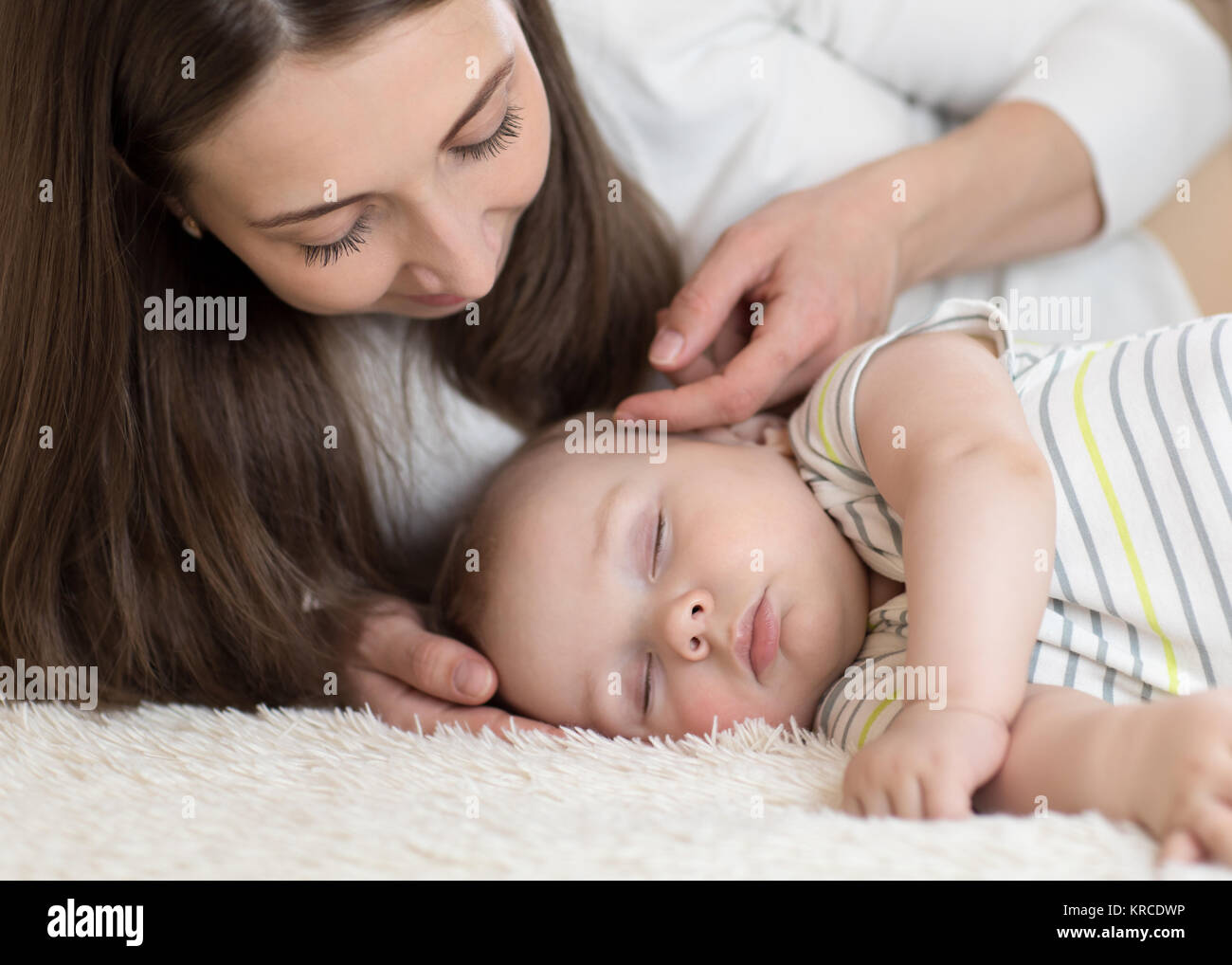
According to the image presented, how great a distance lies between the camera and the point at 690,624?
98cm

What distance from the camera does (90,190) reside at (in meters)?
0.96

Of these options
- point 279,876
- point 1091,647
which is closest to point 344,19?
point 279,876

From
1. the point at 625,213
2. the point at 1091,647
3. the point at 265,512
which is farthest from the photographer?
the point at 625,213

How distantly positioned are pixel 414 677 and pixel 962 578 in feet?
1.82

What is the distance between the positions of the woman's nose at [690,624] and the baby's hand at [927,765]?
0.23 metres

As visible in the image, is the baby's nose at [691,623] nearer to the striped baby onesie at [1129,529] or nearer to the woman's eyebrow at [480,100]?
the striped baby onesie at [1129,529]

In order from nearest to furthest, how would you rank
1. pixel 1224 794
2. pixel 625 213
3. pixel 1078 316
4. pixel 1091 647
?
pixel 1224 794, pixel 1091 647, pixel 625 213, pixel 1078 316

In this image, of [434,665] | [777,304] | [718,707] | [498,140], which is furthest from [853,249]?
[434,665]

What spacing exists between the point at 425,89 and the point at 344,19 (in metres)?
A: 0.08

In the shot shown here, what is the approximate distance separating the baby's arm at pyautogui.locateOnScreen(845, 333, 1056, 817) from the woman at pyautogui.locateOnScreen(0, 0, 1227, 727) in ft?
0.85

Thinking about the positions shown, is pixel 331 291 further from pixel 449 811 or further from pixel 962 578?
pixel 962 578

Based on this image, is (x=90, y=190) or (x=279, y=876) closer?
(x=279, y=876)
